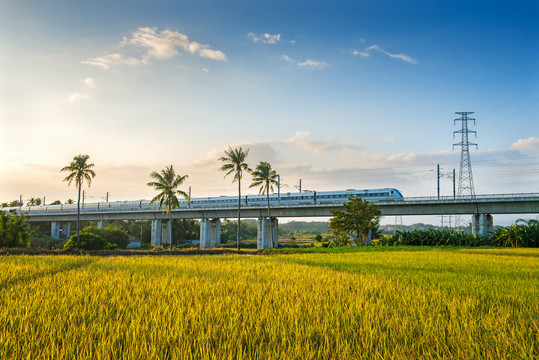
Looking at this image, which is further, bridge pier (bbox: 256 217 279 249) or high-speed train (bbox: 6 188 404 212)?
bridge pier (bbox: 256 217 279 249)

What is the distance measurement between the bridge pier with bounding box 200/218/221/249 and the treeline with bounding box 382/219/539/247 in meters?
35.0

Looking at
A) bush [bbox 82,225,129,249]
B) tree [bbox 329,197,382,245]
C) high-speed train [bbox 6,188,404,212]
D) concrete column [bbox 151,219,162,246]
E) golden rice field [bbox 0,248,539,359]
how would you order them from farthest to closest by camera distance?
concrete column [bbox 151,219,162,246] → bush [bbox 82,225,129,249] → high-speed train [bbox 6,188,404,212] → tree [bbox 329,197,382,245] → golden rice field [bbox 0,248,539,359]

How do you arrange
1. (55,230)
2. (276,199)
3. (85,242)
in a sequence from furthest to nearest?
(55,230) < (276,199) < (85,242)

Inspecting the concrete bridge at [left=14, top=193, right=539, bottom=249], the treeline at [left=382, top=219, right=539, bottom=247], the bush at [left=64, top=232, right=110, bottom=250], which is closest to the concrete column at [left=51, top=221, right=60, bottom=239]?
the concrete bridge at [left=14, top=193, right=539, bottom=249]

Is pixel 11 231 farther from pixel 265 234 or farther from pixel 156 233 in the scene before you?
pixel 156 233

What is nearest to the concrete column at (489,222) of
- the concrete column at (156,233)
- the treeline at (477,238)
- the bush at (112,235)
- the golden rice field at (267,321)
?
the treeline at (477,238)

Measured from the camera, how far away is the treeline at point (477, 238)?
108 feet

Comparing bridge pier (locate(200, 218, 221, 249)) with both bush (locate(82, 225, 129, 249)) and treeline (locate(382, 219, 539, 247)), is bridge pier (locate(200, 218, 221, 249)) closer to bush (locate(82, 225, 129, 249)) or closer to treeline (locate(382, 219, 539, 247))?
bush (locate(82, 225, 129, 249))

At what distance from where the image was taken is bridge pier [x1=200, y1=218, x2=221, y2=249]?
64.9 metres

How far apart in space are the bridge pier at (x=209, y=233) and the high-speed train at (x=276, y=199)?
381cm

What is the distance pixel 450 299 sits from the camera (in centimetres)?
747

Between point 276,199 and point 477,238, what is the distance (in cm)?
2960

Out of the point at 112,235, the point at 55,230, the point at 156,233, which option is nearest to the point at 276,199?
the point at 156,233

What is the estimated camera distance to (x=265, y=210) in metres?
58.8
